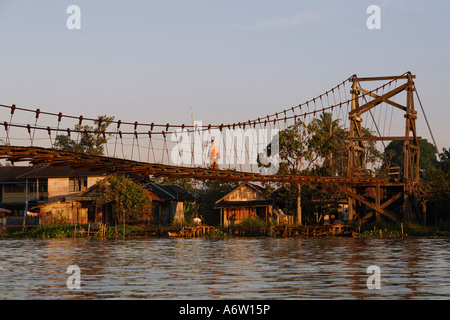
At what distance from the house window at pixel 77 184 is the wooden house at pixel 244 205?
14.3 meters

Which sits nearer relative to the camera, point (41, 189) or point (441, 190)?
point (441, 190)

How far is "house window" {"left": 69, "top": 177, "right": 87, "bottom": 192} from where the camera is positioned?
67062 millimetres

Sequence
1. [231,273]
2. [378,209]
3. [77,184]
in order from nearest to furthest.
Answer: [231,273] < [378,209] < [77,184]

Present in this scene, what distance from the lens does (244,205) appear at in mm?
61375

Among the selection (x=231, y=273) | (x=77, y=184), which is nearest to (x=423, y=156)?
(x=77, y=184)

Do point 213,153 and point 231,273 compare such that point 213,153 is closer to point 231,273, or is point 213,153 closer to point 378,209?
point 231,273

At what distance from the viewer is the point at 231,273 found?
2517cm

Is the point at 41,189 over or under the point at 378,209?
over

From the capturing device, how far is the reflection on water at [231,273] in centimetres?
1919

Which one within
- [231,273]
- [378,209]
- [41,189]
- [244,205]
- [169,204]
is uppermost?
[41,189]

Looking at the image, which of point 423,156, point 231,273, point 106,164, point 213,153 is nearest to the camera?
point 231,273

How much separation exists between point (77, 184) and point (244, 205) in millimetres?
17939

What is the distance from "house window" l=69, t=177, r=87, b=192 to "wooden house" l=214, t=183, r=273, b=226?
564 inches
